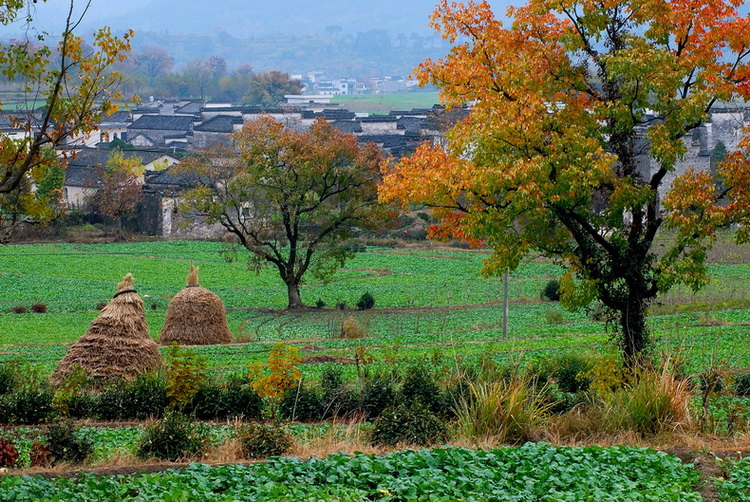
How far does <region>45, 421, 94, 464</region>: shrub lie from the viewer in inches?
481

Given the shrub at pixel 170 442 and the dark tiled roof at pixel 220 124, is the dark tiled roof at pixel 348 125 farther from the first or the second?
the shrub at pixel 170 442

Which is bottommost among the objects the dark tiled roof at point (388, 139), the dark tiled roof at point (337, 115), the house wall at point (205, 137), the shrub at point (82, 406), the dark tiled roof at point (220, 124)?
the shrub at point (82, 406)

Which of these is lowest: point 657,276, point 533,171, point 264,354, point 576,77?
point 264,354

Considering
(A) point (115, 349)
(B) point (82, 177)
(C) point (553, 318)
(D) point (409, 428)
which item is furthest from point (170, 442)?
(B) point (82, 177)

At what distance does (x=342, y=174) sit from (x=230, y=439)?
1123 inches

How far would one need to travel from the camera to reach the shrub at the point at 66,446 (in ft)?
40.1

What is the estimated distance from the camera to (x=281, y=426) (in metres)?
13.5

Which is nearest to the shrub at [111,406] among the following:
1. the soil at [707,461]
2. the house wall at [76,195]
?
the soil at [707,461]

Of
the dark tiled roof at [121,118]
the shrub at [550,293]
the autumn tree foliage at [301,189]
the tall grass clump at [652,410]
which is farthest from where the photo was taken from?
the dark tiled roof at [121,118]

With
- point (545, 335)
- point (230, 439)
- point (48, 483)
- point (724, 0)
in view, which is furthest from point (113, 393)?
point (545, 335)

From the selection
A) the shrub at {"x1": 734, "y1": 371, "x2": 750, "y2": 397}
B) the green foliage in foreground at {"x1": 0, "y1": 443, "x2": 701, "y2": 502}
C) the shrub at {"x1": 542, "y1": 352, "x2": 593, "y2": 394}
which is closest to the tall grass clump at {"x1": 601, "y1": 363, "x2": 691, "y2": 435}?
the green foliage in foreground at {"x1": 0, "y1": 443, "x2": 701, "y2": 502}

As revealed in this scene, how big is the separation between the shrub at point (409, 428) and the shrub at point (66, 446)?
366cm

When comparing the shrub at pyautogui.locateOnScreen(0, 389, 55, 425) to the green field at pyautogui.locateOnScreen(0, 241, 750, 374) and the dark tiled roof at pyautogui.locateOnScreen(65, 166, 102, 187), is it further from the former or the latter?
the dark tiled roof at pyautogui.locateOnScreen(65, 166, 102, 187)

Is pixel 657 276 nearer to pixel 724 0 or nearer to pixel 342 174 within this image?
pixel 724 0
